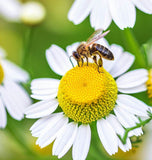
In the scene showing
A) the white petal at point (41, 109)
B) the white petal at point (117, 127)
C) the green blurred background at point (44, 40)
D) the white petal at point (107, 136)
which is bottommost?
the green blurred background at point (44, 40)

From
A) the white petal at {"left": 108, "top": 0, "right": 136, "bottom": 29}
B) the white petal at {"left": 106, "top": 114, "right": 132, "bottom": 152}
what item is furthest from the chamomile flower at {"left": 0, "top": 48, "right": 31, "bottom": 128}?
the white petal at {"left": 108, "top": 0, "right": 136, "bottom": 29}

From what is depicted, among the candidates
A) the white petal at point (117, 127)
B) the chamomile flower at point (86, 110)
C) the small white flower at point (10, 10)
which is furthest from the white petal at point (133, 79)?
the small white flower at point (10, 10)

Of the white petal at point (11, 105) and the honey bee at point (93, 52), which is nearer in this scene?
the honey bee at point (93, 52)

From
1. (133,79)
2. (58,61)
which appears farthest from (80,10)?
(133,79)

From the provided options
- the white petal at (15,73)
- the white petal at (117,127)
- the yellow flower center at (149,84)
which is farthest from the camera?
the white petal at (15,73)

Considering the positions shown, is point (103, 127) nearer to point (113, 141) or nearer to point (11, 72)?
point (113, 141)

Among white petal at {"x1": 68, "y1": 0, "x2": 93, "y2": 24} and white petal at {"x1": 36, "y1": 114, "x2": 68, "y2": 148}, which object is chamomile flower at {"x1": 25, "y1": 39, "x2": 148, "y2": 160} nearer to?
Result: white petal at {"x1": 36, "y1": 114, "x2": 68, "y2": 148}

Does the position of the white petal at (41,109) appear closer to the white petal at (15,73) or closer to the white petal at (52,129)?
the white petal at (52,129)

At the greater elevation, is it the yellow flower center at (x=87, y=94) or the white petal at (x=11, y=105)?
the yellow flower center at (x=87, y=94)

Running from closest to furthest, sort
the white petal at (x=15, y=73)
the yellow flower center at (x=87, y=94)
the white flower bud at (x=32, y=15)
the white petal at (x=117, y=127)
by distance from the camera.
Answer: the white petal at (x=117, y=127), the yellow flower center at (x=87, y=94), the white petal at (x=15, y=73), the white flower bud at (x=32, y=15)
